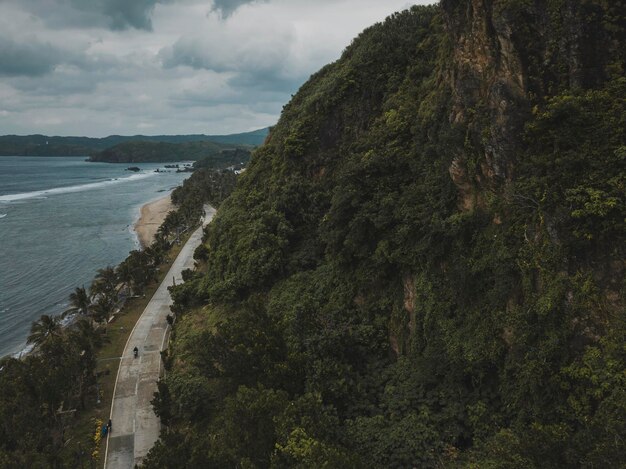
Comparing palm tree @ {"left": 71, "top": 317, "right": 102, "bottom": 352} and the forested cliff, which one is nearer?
the forested cliff

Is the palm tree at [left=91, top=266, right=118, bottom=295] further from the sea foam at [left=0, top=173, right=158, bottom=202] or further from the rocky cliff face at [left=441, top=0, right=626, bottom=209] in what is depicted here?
the sea foam at [left=0, top=173, right=158, bottom=202]

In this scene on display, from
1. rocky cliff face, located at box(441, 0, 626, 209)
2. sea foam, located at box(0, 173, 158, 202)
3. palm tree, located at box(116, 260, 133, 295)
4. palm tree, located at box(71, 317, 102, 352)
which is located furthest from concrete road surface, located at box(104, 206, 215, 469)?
sea foam, located at box(0, 173, 158, 202)

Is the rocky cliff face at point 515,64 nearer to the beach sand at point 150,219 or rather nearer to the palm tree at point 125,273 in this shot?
the palm tree at point 125,273

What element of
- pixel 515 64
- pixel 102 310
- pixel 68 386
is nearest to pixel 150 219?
pixel 102 310

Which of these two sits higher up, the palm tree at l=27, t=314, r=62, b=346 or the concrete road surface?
the palm tree at l=27, t=314, r=62, b=346

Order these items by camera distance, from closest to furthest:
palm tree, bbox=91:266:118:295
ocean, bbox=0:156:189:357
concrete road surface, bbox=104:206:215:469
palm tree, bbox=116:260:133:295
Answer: concrete road surface, bbox=104:206:215:469, palm tree, bbox=91:266:118:295, palm tree, bbox=116:260:133:295, ocean, bbox=0:156:189:357

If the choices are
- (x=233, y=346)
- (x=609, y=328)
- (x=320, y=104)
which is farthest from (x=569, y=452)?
(x=320, y=104)

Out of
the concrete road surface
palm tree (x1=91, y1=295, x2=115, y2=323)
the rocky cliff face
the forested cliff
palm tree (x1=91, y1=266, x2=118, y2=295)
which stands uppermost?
the rocky cliff face

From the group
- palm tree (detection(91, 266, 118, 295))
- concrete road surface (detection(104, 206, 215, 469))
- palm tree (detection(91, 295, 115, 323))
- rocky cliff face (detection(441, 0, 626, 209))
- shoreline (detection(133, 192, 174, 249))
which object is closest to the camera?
rocky cliff face (detection(441, 0, 626, 209))

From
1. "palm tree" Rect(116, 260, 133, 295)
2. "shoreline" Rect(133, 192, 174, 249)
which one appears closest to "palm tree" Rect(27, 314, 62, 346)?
"palm tree" Rect(116, 260, 133, 295)
